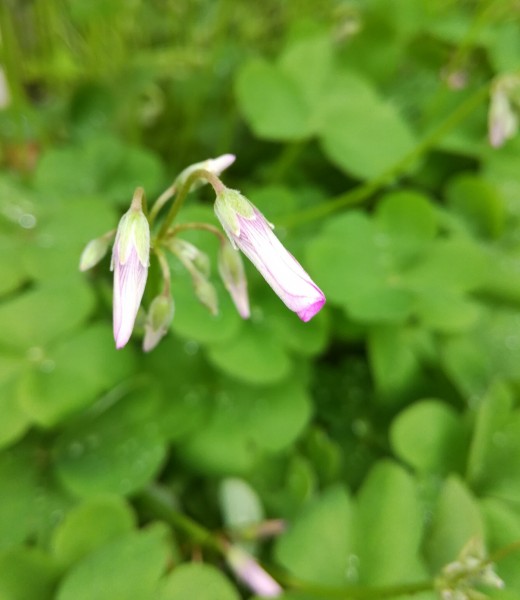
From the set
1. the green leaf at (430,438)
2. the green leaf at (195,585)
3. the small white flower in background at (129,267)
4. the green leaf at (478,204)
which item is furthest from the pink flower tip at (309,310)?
the green leaf at (478,204)

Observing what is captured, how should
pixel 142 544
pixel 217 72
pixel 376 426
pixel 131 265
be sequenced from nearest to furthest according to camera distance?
1. pixel 131 265
2. pixel 142 544
3. pixel 376 426
4. pixel 217 72

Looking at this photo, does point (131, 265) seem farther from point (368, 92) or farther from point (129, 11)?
point (129, 11)

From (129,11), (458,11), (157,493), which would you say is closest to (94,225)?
(157,493)

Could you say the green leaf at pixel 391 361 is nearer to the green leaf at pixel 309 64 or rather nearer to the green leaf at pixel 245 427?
the green leaf at pixel 245 427

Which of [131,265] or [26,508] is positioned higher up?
[131,265]

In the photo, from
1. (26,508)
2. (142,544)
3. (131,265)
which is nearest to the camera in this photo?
(131,265)

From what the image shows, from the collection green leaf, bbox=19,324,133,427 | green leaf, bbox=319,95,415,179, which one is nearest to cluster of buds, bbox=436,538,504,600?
green leaf, bbox=19,324,133,427

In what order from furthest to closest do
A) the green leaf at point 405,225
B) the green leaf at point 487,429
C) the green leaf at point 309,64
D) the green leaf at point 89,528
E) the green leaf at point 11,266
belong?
the green leaf at point 309,64 → the green leaf at point 405,225 → the green leaf at point 11,266 → the green leaf at point 487,429 → the green leaf at point 89,528

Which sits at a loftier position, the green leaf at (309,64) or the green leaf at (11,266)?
the green leaf at (309,64)
